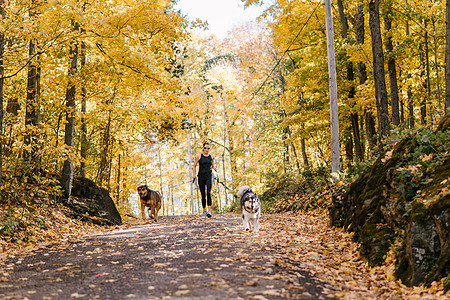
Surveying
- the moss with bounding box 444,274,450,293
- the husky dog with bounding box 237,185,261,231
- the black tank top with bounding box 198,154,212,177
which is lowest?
the moss with bounding box 444,274,450,293

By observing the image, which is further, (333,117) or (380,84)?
(333,117)

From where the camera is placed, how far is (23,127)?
875 cm

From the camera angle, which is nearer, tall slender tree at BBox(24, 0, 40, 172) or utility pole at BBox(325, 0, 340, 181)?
tall slender tree at BBox(24, 0, 40, 172)

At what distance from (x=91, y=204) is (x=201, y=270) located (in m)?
8.27

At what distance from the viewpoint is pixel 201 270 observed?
4734mm

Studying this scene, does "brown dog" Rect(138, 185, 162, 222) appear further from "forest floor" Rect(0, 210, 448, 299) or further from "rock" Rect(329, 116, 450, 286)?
"rock" Rect(329, 116, 450, 286)

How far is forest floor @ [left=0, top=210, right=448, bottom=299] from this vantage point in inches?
154

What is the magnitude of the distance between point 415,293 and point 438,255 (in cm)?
51

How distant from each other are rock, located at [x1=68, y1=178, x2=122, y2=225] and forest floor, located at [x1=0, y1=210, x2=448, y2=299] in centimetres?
358

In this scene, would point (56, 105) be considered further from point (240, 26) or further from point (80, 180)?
point (240, 26)

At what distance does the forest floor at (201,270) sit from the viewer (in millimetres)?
3900

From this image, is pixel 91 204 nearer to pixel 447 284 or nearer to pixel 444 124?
A: pixel 444 124

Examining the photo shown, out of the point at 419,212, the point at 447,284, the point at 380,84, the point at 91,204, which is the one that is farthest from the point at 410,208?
the point at 91,204

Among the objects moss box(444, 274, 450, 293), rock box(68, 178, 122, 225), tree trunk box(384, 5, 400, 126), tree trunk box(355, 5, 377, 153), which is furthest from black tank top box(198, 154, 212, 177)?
moss box(444, 274, 450, 293)
